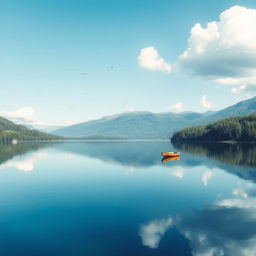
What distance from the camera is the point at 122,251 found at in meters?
23.0

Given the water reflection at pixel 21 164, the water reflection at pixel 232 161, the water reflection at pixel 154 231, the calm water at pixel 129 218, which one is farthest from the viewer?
the water reflection at pixel 21 164

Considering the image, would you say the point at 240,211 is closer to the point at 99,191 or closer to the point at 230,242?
the point at 230,242

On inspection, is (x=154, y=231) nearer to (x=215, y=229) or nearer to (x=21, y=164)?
(x=215, y=229)

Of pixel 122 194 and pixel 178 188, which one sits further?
pixel 178 188

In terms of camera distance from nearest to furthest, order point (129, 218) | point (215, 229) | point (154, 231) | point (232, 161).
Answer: point (154, 231) < point (215, 229) < point (129, 218) < point (232, 161)

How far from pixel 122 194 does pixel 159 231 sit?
19.5 meters

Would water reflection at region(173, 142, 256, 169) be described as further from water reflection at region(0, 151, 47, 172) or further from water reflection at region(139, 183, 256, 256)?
water reflection at region(0, 151, 47, 172)

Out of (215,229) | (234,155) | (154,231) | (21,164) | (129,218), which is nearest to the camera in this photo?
(154,231)

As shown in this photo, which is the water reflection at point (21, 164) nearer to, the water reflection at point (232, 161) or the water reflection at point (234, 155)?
the water reflection at point (232, 161)

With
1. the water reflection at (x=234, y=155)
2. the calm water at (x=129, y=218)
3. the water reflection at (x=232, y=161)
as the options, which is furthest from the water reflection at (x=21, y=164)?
the water reflection at (x=234, y=155)

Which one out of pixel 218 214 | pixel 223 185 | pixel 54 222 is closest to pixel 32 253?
pixel 54 222

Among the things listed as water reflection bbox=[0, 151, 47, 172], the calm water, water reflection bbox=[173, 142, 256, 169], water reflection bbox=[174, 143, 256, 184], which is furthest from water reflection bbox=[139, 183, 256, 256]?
water reflection bbox=[0, 151, 47, 172]

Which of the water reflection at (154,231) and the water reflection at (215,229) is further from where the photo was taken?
the water reflection at (154,231)

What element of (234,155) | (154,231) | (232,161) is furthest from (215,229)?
(234,155)
